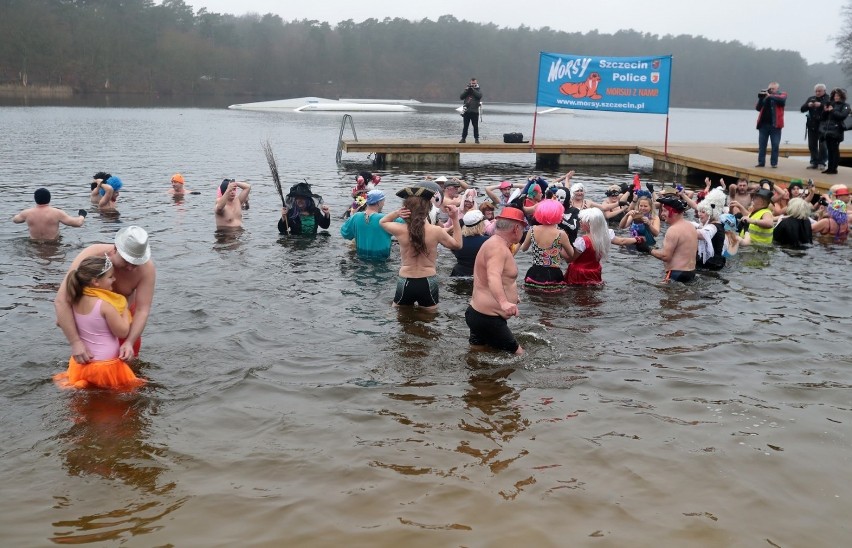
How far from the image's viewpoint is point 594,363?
7262 millimetres

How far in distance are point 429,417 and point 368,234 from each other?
18.2 ft

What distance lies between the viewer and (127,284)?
6.14 m

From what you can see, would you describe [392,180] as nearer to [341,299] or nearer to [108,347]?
[341,299]

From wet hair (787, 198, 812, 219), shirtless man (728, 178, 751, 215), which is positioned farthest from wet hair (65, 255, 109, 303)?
shirtless man (728, 178, 751, 215)

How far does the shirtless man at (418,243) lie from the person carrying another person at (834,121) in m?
11.9

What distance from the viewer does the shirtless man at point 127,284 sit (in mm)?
5648

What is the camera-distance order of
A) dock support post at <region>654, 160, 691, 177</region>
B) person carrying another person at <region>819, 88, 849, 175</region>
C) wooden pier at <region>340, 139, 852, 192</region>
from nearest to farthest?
person carrying another person at <region>819, 88, 849, 175</region>
wooden pier at <region>340, 139, 852, 192</region>
dock support post at <region>654, 160, 691, 177</region>

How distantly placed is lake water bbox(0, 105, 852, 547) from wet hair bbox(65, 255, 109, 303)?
91 cm

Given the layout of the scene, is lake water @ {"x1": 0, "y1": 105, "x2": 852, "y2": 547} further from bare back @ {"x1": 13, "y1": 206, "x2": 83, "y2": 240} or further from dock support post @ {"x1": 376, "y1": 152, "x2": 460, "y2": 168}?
dock support post @ {"x1": 376, "y1": 152, "x2": 460, "y2": 168}

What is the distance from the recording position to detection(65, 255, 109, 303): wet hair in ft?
18.3

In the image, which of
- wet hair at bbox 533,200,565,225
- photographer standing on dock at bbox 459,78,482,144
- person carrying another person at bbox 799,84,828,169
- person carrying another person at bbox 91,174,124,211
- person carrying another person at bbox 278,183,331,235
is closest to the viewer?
wet hair at bbox 533,200,565,225

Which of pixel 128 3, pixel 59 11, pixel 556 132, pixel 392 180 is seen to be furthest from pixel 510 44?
pixel 392 180

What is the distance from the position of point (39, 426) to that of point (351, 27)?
13257cm

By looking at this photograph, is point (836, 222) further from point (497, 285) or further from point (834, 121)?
point (497, 285)
